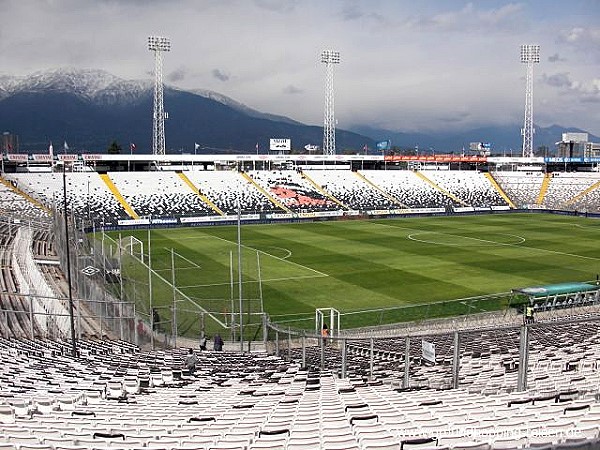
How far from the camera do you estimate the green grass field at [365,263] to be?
32.1 m

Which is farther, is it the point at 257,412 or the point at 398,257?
the point at 398,257

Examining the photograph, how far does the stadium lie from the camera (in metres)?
7.85

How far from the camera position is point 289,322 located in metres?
27.0

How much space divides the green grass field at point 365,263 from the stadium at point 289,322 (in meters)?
0.22

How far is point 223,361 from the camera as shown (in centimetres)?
1850

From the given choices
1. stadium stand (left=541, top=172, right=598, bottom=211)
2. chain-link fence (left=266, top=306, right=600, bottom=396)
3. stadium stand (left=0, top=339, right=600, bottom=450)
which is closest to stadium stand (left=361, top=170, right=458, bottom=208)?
stadium stand (left=541, top=172, right=598, bottom=211)

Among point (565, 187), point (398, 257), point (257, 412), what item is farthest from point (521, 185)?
point (257, 412)

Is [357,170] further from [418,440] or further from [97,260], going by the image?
[418,440]

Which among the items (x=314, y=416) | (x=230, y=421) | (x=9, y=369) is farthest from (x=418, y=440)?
(x=9, y=369)

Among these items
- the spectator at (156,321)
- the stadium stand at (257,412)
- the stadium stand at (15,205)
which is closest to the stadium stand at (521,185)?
the stadium stand at (15,205)

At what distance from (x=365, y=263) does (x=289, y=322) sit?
58.9 feet

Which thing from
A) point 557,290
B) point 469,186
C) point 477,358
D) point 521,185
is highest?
point 521,185

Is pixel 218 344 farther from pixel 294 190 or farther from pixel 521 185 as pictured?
pixel 521 185

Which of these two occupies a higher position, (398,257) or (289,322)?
(398,257)
